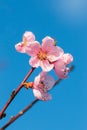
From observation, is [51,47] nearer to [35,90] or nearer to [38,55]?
[38,55]

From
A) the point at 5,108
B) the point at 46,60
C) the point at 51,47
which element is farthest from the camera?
the point at 51,47

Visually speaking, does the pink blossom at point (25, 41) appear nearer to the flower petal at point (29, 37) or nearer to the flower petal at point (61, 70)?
the flower petal at point (29, 37)

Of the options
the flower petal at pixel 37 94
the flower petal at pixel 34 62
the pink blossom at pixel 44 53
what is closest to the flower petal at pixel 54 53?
the pink blossom at pixel 44 53

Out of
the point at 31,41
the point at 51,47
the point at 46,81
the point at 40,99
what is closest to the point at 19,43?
the point at 31,41

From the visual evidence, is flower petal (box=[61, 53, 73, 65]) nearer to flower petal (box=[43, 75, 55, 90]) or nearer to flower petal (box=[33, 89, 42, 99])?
flower petal (box=[43, 75, 55, 90])

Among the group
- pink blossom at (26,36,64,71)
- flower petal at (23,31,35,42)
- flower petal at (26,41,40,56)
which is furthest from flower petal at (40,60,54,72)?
flower petal at (23,31,35,42)
